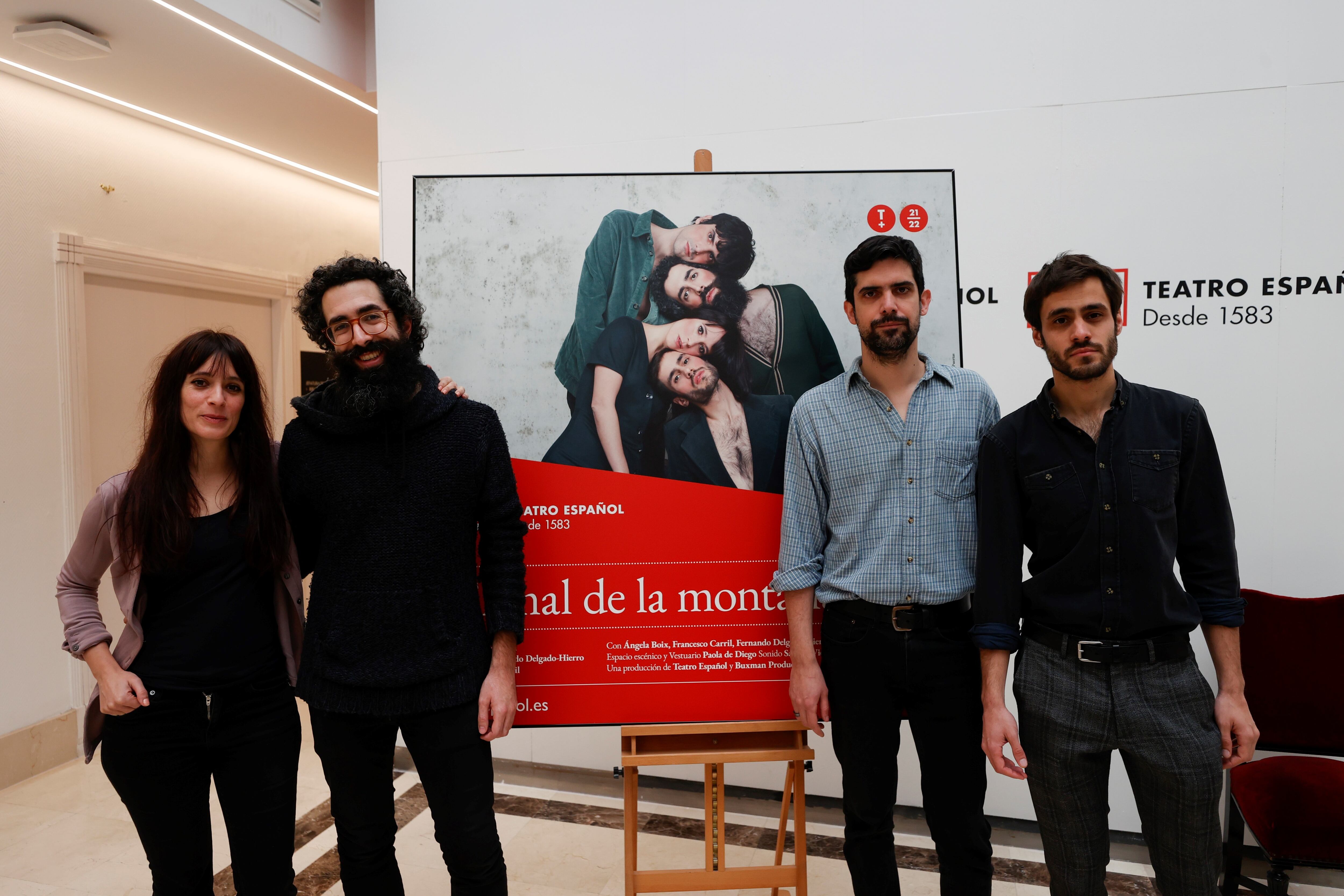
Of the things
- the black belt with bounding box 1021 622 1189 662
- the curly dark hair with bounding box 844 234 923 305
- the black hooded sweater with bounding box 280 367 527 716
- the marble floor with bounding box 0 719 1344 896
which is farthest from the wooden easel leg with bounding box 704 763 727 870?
the curly dark hair with bounding box 844 234 923 305

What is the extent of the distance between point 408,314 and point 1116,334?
1.56 meters

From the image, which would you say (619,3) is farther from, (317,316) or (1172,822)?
(1172,822)

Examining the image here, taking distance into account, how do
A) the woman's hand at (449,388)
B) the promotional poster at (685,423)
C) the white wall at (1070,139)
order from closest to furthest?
the woman's hand at (449,388) → the promotional poster at (685,423) → the white wall at (1070,139)

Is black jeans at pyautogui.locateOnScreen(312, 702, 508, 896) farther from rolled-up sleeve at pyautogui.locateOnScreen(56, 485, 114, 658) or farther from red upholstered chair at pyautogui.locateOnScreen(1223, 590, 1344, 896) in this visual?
red upholstered chair at pyautogui.locateOnScreen(1223, 590, 1344, 896)

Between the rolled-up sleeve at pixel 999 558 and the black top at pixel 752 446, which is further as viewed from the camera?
the black top at pixel 752 446

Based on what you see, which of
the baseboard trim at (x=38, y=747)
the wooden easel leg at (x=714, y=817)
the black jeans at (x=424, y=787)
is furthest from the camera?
the baseboard trim at (x=38, y=747)

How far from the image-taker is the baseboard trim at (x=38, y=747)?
3.17 m

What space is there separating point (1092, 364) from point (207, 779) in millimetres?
2071

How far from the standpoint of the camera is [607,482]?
190cm

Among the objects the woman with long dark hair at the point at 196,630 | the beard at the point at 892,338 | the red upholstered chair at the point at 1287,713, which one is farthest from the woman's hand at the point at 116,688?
the red upholstered chair at the point at 1287,713

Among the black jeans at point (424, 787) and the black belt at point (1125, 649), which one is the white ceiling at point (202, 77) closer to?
the black jeans at point (424, 787)

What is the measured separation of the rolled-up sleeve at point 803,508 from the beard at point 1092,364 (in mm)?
543

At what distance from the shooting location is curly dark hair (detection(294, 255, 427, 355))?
1715 millimetres

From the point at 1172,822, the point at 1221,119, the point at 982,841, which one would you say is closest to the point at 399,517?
the point at 982,841
